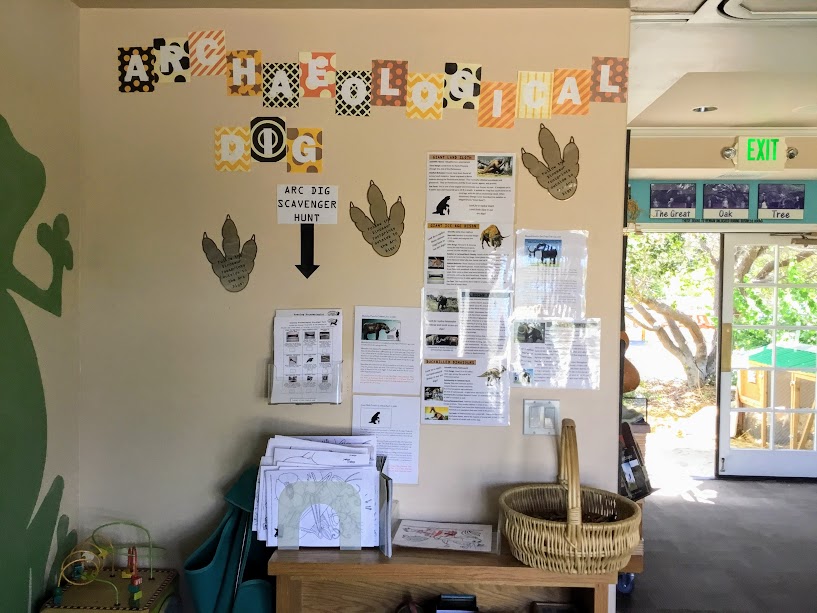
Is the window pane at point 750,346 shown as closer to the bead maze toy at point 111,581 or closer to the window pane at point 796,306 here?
the window pane at point 796,306

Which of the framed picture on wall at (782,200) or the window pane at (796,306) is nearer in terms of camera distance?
the framed picture on wall at (782,200)

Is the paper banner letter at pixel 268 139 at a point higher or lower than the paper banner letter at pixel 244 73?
lower

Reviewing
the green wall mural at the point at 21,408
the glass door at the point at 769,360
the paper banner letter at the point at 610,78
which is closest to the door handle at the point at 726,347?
the glass door at the point at 769,360

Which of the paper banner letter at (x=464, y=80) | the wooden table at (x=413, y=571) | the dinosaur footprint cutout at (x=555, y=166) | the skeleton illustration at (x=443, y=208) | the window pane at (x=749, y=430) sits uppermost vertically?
the paper banner letter at (x=464, y=80)

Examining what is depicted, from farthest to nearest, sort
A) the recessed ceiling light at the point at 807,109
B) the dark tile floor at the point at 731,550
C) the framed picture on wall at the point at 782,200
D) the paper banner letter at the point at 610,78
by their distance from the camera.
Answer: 1. the framed picture on wall at the point at 782,200
2. the recessed ceiling light at the point at 807,109
3. the dark tile floor at the point at 731,550
4. the paper banner letter at the point at 610,78

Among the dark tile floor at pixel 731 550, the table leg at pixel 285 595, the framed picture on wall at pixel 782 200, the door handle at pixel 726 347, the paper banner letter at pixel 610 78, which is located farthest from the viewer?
the door handle at pixel 726 347

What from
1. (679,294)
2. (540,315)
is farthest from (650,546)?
(679,294)

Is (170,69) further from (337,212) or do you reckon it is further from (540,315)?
(540,315)

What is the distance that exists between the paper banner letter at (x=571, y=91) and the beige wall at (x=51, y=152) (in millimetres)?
1305

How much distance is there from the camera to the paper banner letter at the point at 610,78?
5.23ft

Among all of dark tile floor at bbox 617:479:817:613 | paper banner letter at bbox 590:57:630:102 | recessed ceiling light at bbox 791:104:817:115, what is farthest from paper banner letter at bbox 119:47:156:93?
recessed ceiling light at bbox 791:104:817:115

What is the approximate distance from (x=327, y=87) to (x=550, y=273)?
79 centimetres

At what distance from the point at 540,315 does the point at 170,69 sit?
4.01ft

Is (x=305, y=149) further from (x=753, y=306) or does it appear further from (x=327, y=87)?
(x=753, y=306)
